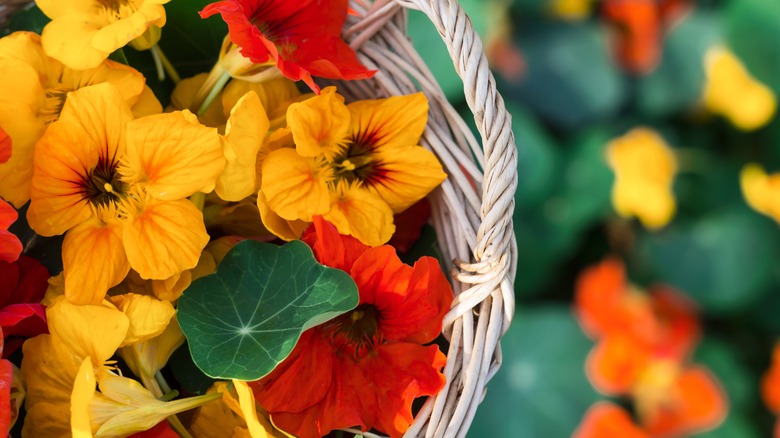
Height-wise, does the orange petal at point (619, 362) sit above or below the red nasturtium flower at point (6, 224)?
below

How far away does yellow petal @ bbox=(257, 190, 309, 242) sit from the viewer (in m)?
0.63

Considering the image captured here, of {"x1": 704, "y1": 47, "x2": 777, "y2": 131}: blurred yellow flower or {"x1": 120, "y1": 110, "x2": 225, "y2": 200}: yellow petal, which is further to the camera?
{"x1": 704, "y1": 47, "x2": 777, "y2": 131}: blurred yellow flower

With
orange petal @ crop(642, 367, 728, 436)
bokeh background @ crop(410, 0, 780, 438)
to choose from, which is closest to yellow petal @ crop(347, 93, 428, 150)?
bokeh background @ crop(410, 0, 780, 438)

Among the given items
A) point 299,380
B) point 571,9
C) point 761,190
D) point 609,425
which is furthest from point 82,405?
point 571,9

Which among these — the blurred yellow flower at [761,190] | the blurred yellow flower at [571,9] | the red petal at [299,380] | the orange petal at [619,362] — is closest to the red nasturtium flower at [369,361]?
the red petal at [299,380]

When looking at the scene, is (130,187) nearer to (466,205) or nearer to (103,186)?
(103,186)

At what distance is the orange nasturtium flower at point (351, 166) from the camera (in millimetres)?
626

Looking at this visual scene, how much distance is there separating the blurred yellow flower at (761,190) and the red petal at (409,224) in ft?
2.28

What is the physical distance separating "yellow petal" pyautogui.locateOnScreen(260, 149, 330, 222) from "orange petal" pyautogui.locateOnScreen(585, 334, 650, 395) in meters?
0.70

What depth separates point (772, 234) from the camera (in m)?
1.37

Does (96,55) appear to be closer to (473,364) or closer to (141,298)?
(141,298)

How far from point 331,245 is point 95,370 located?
0.59ft

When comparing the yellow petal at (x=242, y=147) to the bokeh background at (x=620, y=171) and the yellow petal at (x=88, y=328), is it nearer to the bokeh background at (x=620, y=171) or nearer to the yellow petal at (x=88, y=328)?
the yellow petal at (x=88, y=328)

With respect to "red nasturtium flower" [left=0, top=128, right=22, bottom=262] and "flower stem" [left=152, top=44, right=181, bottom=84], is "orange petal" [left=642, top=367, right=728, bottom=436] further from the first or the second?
"red nasturtium flower" [left=0, top=128, right=22, bottom=262]
